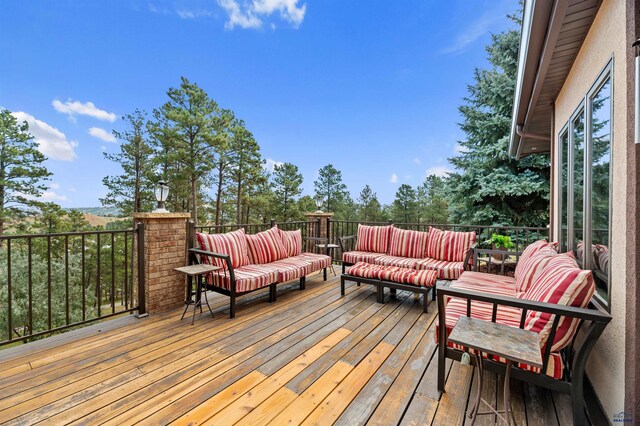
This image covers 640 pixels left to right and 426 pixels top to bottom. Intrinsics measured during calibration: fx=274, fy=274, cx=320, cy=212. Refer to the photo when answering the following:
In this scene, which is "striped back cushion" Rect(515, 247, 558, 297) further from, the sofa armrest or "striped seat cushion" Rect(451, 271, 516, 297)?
the sofa armrest

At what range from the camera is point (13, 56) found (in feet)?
48.0

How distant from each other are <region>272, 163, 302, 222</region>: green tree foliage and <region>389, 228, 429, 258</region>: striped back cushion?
52.6ft

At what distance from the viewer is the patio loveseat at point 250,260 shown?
3.23m

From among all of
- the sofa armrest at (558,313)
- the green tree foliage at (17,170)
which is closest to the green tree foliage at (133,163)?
the green tree foliage at (17,170)

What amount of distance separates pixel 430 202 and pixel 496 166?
14.7 metres

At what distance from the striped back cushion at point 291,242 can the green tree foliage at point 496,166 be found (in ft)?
17.9

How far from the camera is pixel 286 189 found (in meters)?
20.5

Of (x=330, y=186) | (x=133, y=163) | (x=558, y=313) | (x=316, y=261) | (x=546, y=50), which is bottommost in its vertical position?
(x=316, y=261)

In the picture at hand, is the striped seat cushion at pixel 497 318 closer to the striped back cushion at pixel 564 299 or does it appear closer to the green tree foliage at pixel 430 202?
the striped back cushion at pixel 564 299

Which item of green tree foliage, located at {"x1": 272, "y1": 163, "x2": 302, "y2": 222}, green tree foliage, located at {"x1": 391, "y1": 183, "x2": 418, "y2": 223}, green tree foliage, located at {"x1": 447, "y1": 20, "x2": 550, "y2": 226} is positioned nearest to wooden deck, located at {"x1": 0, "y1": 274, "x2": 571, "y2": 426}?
green tree foliage, located at {"x1": 447, "y1": 20, "x2": 550, "y2": 226}

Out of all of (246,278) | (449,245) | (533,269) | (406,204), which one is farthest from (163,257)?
(406,204)

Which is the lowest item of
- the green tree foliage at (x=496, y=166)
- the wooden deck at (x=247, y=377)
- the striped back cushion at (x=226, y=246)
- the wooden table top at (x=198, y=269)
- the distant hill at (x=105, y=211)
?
the wooden deck at (x=247, y=377)

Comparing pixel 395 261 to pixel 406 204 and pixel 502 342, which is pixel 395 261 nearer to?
pixel 502 342

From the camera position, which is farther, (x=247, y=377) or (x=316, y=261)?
(x=316, y=261)
